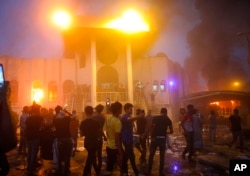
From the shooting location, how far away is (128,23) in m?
24.8

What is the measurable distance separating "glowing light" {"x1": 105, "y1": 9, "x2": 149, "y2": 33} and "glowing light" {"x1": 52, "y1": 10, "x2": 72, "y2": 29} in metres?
3.78

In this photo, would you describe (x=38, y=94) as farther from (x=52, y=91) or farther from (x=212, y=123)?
(x=212, y=123)

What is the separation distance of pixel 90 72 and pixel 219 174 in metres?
21.1

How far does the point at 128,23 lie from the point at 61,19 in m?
6.51

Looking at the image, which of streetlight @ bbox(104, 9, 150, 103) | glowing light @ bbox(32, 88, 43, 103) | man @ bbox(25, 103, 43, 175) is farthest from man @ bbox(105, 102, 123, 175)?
glowing light @ bbox(32, 88, 43, 103)

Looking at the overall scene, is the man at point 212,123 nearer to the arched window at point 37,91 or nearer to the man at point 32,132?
the man at point 32,132

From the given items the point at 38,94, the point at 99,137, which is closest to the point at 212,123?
the point at 99,137

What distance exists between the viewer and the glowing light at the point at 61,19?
23888mm

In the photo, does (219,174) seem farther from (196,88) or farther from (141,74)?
(196,88)

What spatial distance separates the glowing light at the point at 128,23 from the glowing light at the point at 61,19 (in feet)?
12.4

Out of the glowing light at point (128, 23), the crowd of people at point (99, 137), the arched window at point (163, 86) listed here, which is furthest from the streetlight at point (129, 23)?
the crowd of people at point (99, 137)

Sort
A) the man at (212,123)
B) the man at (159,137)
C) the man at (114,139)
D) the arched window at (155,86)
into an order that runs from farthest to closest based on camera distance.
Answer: the arched window at (155,86), the man at (212,123), the man at (159,137), the man at (114,139)

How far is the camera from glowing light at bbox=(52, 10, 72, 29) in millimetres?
23888

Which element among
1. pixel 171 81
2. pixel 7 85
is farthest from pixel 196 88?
pixel 7 85
